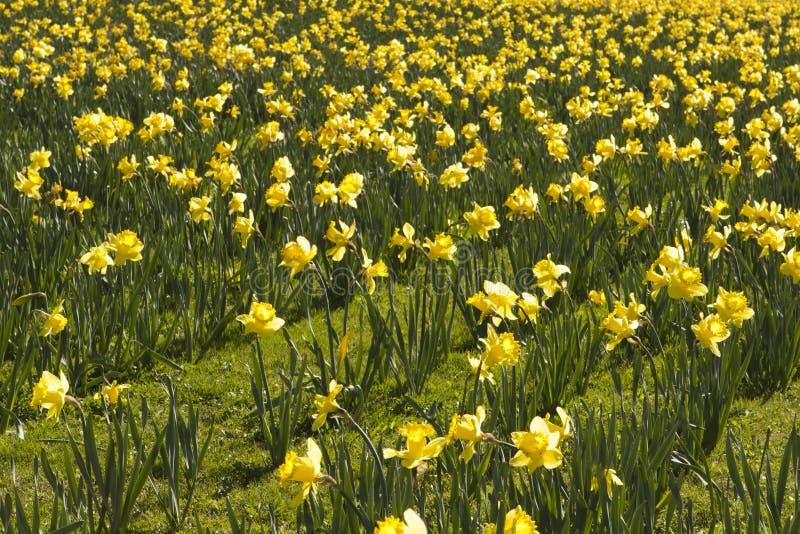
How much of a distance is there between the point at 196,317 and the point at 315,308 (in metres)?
0.78

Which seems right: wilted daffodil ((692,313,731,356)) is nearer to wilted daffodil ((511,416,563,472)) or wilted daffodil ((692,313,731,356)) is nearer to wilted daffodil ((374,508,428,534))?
wilted daffodil ((511,416,563,472))

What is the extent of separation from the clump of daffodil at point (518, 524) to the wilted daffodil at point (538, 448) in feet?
0.66

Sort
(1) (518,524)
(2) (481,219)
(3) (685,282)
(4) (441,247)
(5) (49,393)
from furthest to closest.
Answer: (2) (481,219) < (4) (441,247) < (3) (685,282) < (5) (49,393) < (1) (518,524)

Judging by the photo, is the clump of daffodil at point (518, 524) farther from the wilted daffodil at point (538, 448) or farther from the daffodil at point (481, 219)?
the daffodil at point (481, 219)

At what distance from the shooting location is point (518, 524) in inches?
63.3

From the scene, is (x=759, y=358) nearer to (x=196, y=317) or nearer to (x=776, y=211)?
(x=776, y=211)

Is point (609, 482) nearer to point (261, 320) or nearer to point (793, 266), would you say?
point (261, 320)

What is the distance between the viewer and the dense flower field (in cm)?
210

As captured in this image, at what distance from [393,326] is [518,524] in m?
2.40

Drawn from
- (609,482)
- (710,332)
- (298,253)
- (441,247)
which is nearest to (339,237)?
(298,253)

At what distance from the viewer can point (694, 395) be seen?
8.73 feet

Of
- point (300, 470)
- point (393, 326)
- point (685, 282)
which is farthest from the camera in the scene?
point (393, 326)

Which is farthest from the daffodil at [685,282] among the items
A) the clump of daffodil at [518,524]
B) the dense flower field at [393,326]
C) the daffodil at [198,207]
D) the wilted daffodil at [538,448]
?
the daffodil at [198,207]

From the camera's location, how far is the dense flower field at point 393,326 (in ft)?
6.89
